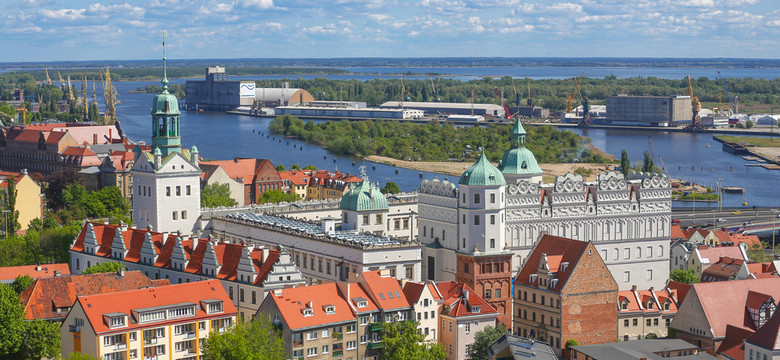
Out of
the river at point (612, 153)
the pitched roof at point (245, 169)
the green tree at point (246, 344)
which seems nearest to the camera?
the green tree at point (246, 344)

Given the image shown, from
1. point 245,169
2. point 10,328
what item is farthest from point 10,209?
Answer: point 10,328

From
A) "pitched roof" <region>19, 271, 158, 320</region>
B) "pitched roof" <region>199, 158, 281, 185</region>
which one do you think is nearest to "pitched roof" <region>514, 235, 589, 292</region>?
"pitched roof" <region>19, 271, 158, 320</region>

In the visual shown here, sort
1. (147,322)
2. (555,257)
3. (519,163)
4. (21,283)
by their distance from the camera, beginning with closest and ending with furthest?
1. (147,322)
2. (21,283)
3. (555,257)
4. (519,163)

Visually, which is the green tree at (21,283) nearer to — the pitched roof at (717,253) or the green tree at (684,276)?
the green tree at (684,276)

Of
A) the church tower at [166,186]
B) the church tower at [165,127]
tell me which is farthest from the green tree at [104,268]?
the church tower at [165,127]

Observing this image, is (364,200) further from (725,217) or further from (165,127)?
(725,217)
